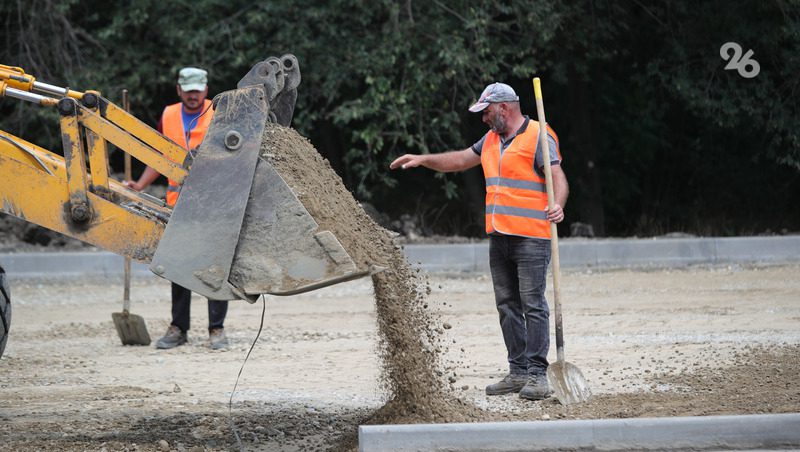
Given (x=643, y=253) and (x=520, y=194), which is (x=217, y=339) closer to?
(x=520, y=194)

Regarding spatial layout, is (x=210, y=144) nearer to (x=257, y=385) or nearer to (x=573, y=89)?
(x=257, y=385)

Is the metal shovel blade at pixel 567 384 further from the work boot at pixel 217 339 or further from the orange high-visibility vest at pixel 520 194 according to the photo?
the work boot at pixel 217 339

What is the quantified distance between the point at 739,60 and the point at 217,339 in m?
9.85

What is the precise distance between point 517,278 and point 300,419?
5.29 feet

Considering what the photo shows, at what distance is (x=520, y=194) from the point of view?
6781 mm

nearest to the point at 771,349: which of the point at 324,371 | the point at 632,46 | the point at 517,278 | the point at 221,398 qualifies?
the point at 517,278

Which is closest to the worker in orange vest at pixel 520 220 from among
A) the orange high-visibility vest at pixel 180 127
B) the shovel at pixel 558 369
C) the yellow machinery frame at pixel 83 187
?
the shovel at pixel 558 369

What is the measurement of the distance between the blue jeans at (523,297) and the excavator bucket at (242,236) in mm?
1817

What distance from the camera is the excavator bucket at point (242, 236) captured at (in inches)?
202

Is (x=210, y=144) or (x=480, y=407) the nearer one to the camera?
(x=210, y=144)

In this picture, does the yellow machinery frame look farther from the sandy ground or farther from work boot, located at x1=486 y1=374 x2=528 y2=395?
work boot, located at x1=486 y1=374 x2=528 y2=395

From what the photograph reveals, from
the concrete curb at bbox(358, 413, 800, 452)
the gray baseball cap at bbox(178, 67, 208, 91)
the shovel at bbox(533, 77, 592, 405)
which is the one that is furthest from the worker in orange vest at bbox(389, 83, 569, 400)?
the gray baseball cap at bbox(178, 67, 208, 91)

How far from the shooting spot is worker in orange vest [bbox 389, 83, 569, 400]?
22.1 ft

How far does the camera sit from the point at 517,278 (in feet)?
22.9
